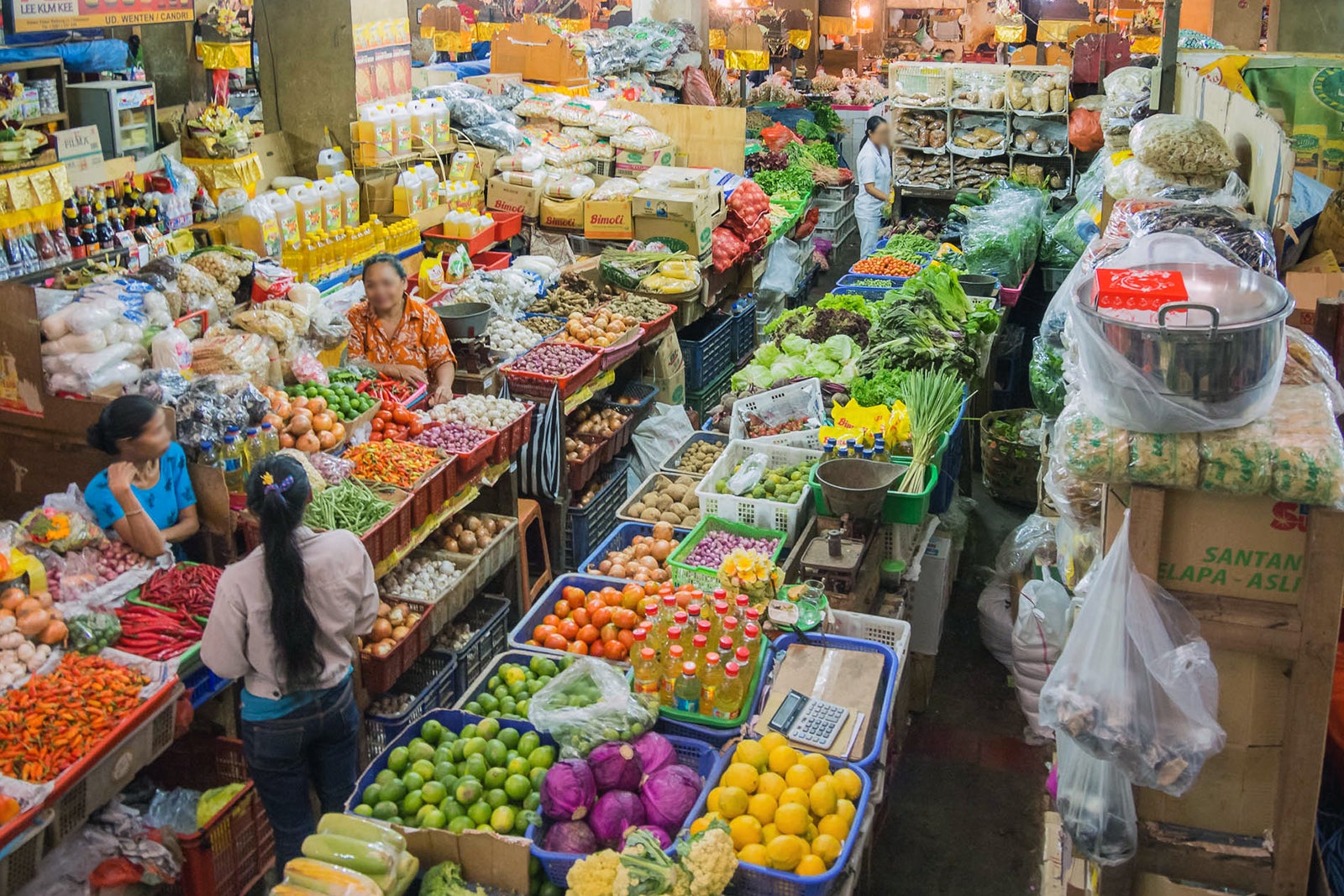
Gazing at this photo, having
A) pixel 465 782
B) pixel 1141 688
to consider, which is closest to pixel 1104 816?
pixel 1141 688

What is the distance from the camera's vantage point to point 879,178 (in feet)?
36.0

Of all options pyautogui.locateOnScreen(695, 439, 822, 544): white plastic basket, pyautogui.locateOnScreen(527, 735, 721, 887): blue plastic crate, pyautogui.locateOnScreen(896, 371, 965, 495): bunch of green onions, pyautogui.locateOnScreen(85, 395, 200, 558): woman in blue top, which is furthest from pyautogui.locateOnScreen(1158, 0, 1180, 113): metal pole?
pyautogui.locateOnScreen(85, 395, 200, 558): woman in blue top

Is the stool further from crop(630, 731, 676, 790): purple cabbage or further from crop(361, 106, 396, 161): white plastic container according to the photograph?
crop(361, 106, 396, 161): white plastic container

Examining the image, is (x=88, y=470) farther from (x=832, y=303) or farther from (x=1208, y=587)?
(x=832, y=303)

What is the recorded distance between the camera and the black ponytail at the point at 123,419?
4020mm

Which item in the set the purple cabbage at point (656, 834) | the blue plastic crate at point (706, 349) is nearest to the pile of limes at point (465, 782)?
the purple cabbage at point (656, 834)

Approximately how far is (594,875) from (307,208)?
468cm

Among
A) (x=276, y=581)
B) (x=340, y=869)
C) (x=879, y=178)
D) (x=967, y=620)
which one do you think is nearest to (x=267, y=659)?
(x=276, y=581)

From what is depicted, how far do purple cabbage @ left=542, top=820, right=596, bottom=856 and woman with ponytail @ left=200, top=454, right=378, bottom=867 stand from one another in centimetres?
90

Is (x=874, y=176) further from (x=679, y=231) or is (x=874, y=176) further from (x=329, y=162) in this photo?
(x=329, y=162)

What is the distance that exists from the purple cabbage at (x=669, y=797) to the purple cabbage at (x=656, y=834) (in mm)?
26

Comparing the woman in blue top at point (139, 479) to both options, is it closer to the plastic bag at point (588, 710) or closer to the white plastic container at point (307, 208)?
the plastic bag at point (588, 710)

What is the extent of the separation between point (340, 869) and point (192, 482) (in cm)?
195

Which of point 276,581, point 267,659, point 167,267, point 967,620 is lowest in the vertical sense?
point 967,620
